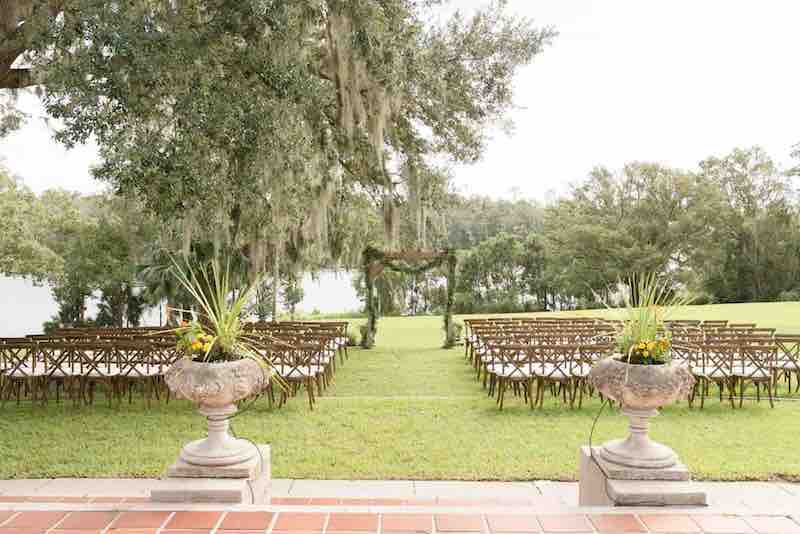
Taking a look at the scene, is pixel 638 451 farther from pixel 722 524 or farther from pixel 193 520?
pixel 193 520

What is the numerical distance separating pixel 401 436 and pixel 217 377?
10.9 feet

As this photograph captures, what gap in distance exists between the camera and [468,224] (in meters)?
54.4

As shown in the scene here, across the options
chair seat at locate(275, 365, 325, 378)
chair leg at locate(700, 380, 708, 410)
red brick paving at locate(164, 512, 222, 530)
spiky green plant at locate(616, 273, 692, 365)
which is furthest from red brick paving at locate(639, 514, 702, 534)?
chair seat at locate(275, 365, 325, 378)

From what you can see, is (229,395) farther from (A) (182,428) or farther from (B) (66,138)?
(B) (66,138)

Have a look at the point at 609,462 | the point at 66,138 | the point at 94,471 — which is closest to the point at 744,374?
the point at 609,462

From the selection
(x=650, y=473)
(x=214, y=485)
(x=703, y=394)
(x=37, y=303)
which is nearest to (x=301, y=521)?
(x=214, y=485)

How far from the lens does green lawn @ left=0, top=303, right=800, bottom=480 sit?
18.7ft

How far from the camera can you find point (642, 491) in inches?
146

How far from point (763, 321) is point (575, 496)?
65.0 feet

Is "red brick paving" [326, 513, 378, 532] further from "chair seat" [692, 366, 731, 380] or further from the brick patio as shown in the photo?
"chair seat" [692, 366, 731, 380]

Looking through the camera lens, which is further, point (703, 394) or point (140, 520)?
point (703, 394)

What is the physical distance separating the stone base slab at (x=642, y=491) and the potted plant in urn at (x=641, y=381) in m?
0.10

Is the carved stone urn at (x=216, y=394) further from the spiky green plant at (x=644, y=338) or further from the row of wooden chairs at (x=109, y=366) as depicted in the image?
the row of wooden chairs at (x=109, y=366)

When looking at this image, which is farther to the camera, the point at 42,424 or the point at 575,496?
the point at 42,424
